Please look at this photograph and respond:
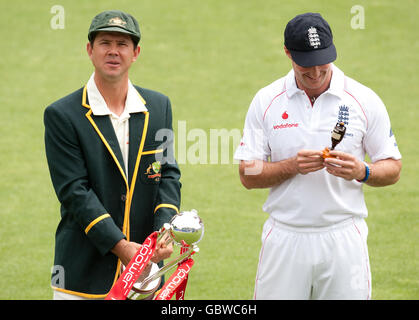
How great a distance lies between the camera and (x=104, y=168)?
3.41 meters

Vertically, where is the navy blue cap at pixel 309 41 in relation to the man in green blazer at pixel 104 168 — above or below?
above

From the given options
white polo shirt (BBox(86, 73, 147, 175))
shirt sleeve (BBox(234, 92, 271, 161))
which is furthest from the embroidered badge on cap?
shirt sleeve (BBox(234, 92, 271, 161))

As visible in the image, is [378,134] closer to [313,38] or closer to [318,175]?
[318,175]

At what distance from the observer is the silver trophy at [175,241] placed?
304cm

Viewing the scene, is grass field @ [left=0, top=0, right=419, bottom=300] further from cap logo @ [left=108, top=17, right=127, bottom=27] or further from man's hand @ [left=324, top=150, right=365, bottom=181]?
cap logo @ [left=108, top=17, right=127, bottom=27]

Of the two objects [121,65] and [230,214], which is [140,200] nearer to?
[121,65]

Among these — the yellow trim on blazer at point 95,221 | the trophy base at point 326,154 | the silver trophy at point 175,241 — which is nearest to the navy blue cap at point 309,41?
the trophy base at point 326,154

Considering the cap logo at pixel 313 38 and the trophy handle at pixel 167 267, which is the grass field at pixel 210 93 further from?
the cap logo at pixel 313 38

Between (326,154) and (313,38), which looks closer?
(326,154)

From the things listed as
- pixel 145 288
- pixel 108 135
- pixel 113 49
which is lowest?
pixel 145 288

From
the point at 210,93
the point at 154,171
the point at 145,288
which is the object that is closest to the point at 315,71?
the point at 154,171

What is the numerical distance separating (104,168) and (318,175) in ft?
3.34

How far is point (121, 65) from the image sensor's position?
11.2ft
